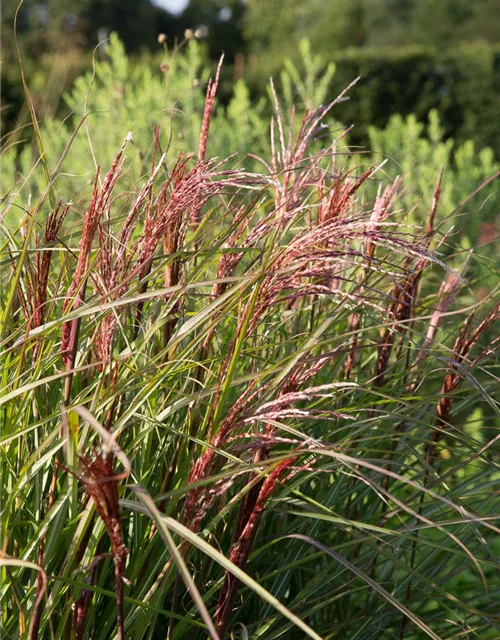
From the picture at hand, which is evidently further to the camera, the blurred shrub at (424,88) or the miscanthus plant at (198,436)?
the blurred shrub at (424,88)

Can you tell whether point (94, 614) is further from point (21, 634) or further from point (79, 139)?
point (79, 139)

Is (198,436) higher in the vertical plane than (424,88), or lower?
higher

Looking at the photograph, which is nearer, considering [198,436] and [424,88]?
[198,436]

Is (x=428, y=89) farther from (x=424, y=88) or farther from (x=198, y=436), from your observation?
(x=198, y=436)

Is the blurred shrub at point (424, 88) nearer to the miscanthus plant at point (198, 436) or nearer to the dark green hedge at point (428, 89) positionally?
the dark green hedge at point (428, 89)

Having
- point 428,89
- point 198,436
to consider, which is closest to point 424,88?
point 428,89

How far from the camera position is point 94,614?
1.30 meters

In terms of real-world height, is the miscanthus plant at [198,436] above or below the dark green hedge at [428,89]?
above

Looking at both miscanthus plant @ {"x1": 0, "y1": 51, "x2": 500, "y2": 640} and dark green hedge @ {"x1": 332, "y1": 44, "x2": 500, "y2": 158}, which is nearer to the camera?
miscanthus plant @ {"x1": 0, "y1": 51, "x2": 500, "y2": 640}

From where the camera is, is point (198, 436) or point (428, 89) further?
point (428, 89)

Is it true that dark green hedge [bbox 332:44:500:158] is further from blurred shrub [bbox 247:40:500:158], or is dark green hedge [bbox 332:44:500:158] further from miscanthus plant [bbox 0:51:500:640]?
miscanthus plant [bbox 0:51:500:640]

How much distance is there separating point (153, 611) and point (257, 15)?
46109 mm

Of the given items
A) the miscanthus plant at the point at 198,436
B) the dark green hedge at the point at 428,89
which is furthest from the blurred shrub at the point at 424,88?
the miscanthus plant at the point at 198,436

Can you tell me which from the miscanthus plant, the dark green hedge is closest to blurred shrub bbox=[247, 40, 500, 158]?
the dark green hedge
